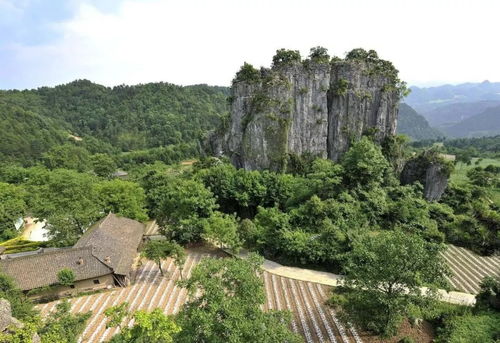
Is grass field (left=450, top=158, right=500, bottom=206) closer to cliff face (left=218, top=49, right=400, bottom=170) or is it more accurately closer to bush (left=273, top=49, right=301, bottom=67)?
cliff face (left=218, top=49, right=400, bottom=170)

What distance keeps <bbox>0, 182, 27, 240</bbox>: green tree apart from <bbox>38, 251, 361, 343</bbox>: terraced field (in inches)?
810

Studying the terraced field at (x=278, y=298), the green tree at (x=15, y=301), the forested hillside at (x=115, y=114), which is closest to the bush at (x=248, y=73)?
the terraced field at (x=278, y=298)

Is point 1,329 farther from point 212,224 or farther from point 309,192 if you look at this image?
point 309,192

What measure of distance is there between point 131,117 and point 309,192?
105833mm

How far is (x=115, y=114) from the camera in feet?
410

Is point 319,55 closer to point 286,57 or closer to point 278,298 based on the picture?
point 286,57

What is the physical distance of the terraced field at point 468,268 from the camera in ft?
75.0

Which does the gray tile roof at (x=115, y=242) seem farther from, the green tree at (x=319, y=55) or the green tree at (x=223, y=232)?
the green tree at (x=319, y=55)

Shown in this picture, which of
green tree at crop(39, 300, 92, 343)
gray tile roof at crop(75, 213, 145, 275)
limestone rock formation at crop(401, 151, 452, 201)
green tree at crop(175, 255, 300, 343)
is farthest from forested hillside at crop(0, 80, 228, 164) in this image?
green tree at crop(175, 255, 300, 343)

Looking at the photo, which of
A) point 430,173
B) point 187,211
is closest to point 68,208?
point 187,211

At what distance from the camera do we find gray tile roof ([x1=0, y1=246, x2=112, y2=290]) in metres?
20.9

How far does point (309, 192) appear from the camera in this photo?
32.8 m

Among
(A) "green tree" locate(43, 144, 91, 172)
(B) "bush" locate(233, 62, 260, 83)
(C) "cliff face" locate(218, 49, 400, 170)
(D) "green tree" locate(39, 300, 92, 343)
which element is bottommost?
(A) "green tree" locate(43, 144, 91, 172)

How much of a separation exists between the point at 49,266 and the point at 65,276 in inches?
82.9
